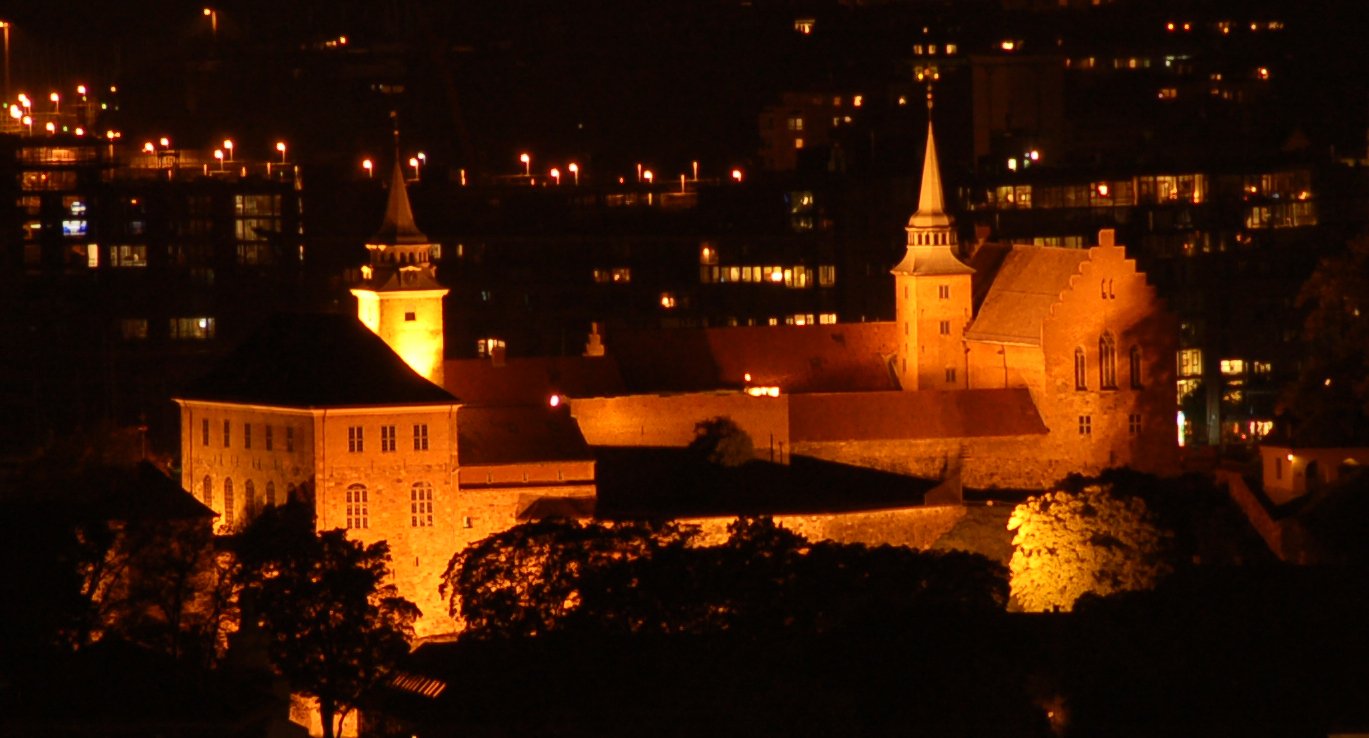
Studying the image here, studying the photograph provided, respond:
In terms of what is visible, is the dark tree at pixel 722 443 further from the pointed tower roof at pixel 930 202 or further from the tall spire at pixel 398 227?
the pointed tower roof at pixel 930 202

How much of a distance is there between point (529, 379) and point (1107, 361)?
728 inches

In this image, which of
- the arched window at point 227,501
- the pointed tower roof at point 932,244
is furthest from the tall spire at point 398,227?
the pointed tower roof at point 932,244

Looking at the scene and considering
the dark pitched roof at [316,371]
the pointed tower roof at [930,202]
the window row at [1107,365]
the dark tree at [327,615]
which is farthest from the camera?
the pointed tower roof at [930,202]

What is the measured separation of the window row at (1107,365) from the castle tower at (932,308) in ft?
13.6

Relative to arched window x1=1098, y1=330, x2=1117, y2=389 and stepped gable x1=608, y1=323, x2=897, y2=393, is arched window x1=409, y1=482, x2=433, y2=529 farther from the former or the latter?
arched window x1=1098, y1=330, x2=1117, y2=389

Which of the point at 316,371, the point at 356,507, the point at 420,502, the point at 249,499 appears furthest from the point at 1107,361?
the point at 249,499

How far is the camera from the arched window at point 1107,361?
434 feet

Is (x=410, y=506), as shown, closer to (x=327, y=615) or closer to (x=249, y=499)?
(x=249, y=499)

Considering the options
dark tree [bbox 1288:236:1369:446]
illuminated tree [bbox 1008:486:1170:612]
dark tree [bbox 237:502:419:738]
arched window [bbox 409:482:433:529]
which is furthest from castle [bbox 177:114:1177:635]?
illuminated tree [bbox 1008:486:1170:612]

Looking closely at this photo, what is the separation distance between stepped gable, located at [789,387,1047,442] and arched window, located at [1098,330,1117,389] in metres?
2.61

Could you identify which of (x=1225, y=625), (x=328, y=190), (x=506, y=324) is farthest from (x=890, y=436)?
(x=328, y=190)

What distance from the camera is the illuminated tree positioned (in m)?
115

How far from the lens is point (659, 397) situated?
128000mm

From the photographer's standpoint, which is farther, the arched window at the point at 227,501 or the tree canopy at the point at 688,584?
the arched window at the point at 227,501
